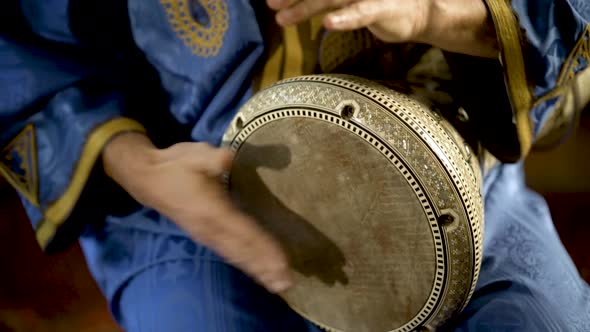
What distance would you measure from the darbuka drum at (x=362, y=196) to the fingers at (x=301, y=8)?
0.25 feet

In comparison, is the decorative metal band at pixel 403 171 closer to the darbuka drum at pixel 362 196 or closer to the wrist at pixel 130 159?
the darbuka drum at pixel 362 196

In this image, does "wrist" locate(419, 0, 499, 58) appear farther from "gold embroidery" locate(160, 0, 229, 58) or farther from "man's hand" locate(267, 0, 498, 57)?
"gold embroidery" locate(160, 0, 229, 58)

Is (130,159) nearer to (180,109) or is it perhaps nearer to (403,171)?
(180,109)

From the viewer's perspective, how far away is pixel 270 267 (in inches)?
17.7

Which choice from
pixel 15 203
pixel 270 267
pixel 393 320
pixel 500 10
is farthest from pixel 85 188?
pixel 15 203

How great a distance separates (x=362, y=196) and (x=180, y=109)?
29cm

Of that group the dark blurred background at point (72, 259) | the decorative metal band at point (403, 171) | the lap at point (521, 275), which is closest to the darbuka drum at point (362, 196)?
the decorative metal band at point (403, 171)

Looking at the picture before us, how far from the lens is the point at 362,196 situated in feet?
1.65

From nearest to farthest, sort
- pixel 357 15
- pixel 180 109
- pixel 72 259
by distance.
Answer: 1. pixel 357 15
2. pixel 180 109
3. pixel 72 259

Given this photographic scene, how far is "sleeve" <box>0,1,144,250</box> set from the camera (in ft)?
1.96

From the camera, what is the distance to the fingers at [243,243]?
0.45 meters

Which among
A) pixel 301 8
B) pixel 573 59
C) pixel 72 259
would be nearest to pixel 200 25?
pixel 301 8

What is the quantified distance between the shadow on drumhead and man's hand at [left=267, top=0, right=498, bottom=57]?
16 cm

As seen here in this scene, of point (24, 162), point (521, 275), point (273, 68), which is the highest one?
point (273, 68)
